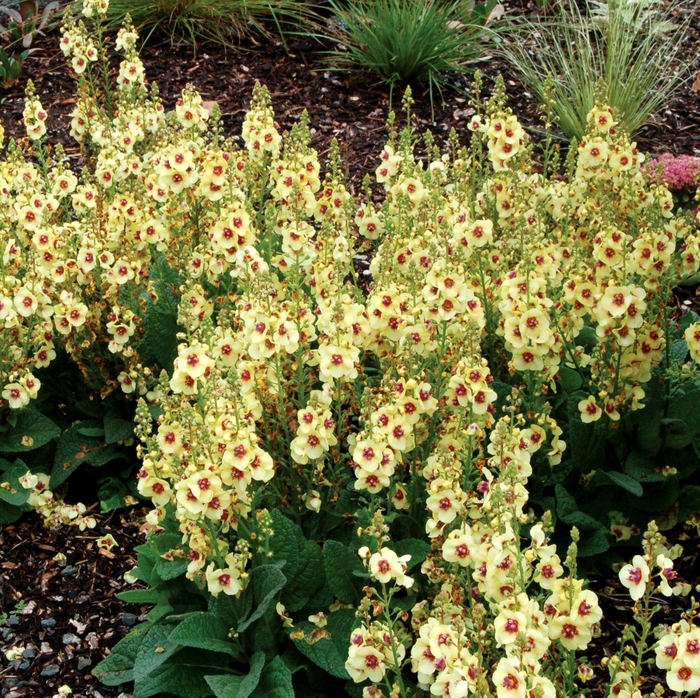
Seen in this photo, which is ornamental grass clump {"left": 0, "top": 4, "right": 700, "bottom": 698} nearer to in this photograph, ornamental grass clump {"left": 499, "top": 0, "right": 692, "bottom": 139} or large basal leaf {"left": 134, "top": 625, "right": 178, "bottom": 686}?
large basal leaf {"left": 134, "top": 625, "right": 178, "bottom": 686}

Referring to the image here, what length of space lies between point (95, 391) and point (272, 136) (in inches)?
45.2

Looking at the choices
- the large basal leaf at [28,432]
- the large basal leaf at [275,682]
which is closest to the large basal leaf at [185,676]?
the large basal leaf at [275,682]

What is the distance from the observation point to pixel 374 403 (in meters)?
2.77

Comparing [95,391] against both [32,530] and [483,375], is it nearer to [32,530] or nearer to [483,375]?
[32,530]

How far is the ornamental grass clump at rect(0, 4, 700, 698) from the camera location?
8.02ft

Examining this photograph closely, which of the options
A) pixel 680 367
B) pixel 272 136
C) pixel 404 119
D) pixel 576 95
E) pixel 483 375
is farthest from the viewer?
pixel 404 119

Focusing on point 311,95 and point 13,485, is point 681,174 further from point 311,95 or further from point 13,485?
point 13,485

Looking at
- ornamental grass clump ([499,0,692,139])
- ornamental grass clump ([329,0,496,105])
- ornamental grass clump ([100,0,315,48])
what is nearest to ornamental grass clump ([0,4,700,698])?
ornamental grass clump ([499,0,692,139])

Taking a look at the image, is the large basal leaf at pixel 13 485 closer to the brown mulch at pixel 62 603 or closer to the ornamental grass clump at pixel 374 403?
the ornamental grass clump at pixel 374 403

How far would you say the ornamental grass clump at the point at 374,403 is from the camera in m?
2.44

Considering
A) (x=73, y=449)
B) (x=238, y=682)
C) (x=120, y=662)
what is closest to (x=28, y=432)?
(x=73, y=449)

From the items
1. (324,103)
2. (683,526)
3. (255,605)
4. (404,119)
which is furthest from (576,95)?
(255,605)

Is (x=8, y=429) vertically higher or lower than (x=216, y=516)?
lower

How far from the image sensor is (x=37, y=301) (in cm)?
353
